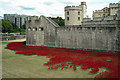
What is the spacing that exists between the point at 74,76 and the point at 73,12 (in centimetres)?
3095

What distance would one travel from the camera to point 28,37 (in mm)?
33594

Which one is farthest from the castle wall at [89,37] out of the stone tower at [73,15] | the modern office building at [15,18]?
the modern office building at [15,18]

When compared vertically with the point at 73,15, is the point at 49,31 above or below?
below

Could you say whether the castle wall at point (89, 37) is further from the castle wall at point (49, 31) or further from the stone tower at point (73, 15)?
the stone tower at point (73, 15)

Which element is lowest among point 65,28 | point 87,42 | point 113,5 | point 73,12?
point 87,42

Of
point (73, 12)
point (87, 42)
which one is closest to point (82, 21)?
point (73, 12)

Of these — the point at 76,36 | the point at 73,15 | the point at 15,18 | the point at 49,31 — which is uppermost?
the point at 15,18

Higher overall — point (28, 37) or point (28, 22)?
point (28, 22)

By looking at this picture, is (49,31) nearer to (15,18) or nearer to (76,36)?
(76,36)

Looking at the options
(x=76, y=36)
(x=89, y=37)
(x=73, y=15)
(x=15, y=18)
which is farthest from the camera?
(x=15, y=18)

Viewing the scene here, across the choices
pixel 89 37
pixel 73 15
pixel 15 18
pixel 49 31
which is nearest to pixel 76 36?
pixel 89 37

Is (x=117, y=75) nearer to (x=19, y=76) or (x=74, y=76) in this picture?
(x=74, y=76)

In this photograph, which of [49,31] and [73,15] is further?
[73,15]

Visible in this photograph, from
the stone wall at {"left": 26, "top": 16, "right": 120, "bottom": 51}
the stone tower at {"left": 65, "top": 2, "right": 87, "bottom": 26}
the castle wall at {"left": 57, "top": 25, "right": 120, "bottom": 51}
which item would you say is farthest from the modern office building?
the castle wall at {"left": 57, "top": 25, "right": 120, "bottom": 51}
